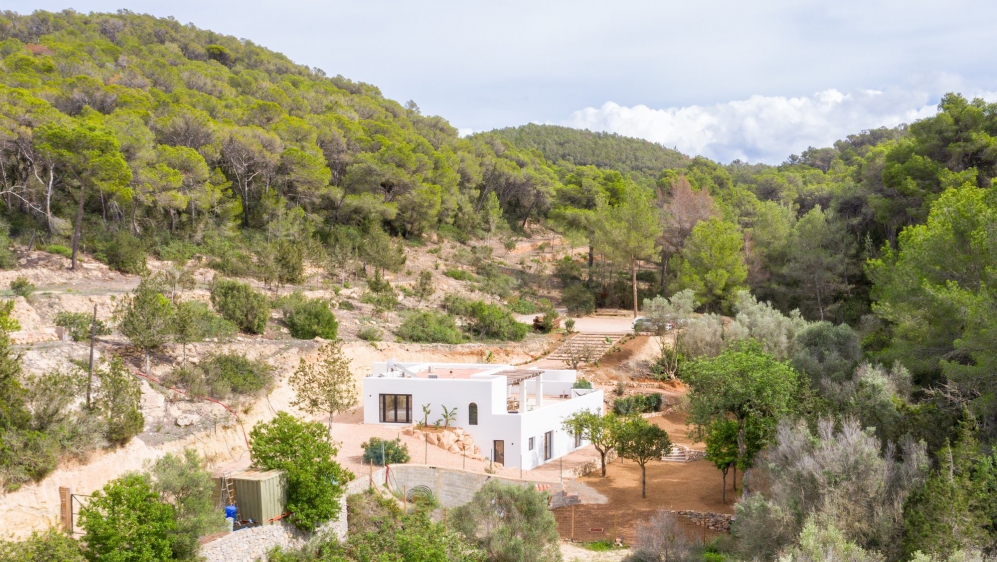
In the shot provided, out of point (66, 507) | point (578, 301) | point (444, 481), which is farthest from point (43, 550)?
point (578, 301)

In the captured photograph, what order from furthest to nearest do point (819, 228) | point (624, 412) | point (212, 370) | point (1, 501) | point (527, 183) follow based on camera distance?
point (527, 183), point (819, 228), point (624, 412), point (212, 370), point (1, 501)

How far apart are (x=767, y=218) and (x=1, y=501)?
35.3m

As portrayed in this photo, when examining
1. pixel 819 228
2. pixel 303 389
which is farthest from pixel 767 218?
pixel 303 389

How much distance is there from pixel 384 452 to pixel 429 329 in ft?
42.6

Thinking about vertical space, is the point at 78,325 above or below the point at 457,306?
above

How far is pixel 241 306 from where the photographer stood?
2514 cm

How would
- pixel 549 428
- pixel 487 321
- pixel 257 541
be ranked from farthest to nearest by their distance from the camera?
pixel 487 321 < pixel 549 428 < pixel 257 541

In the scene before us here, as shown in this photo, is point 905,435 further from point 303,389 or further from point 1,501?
point 1,501

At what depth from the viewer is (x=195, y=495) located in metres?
13.0

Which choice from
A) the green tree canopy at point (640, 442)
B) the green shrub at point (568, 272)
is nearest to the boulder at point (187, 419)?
the green tree canopy at point (640, 442)

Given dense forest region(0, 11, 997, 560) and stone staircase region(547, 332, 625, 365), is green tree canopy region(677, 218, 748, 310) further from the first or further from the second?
stone staircase region(547, 332, 625, 365)

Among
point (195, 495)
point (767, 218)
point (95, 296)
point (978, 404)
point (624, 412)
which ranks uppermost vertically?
point (767, 218)

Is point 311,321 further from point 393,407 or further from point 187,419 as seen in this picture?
point 187,419

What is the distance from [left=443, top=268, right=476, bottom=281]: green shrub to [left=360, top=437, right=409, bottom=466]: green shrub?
22797 mm
